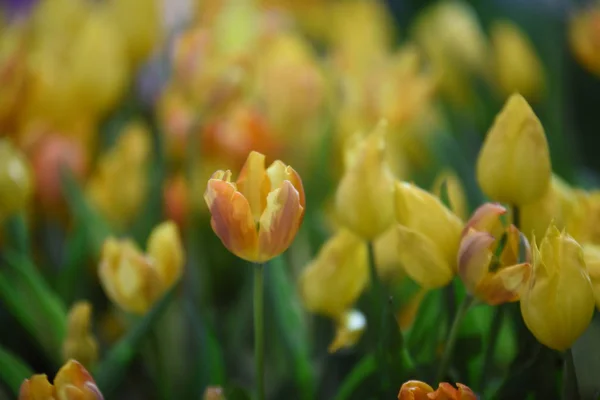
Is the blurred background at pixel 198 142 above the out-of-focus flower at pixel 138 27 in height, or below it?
below

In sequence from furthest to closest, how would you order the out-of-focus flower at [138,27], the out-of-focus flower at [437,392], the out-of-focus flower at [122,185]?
the out-of-focus flower at [138,27] < the out-of-focus flower at [122,185] < the out-of-focus flower at [437,392]

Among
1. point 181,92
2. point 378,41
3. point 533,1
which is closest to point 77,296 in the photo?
point 181,92

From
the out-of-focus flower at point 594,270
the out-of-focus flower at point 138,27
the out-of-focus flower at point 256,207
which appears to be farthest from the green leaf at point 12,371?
the out-of-focus flower at point 138,27

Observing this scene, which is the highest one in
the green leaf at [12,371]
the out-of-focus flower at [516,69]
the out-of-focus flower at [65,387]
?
the out-of-focus flower at [65,387]

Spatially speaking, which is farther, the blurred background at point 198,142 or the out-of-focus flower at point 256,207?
the blurred background at point 198,142

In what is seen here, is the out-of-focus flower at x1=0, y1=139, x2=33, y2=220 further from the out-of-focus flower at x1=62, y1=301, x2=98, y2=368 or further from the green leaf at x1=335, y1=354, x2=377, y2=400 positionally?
the green leaf at x1=335, y1=354, x2=377, y2=400

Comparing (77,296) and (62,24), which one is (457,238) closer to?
(77,296)

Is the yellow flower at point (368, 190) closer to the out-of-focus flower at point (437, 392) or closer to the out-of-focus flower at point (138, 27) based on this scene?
the out-of-focus flower at point (437, 392)

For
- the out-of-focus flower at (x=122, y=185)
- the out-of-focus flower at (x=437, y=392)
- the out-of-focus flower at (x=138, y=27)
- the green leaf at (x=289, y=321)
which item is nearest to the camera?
the out-of-focus flower at (x=437, y=392)
